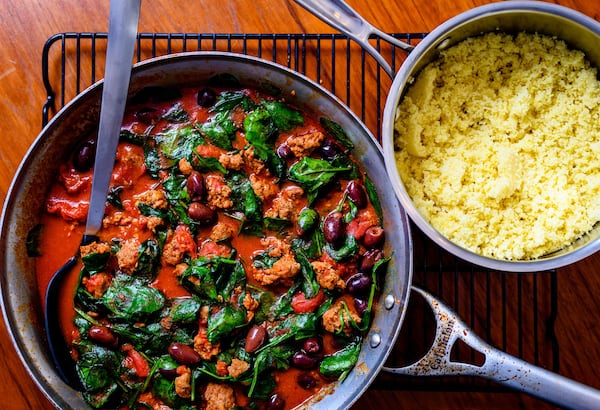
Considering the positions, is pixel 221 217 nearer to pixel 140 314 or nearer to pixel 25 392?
pixel 140 314

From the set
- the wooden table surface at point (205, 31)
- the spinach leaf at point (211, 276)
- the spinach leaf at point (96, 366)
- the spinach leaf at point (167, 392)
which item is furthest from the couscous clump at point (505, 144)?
the spinach leaf at point (96, 366)

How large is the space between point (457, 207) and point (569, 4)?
108 centimetres

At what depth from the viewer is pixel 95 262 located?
225 centimetres

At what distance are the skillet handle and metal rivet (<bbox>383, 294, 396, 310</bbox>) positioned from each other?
0.14 m

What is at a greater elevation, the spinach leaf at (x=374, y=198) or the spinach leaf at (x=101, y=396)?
the spinach leaf at (x=374, y=198)

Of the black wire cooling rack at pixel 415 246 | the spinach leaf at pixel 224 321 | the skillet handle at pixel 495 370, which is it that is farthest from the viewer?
the black wire cooling rack at pixel 415 246

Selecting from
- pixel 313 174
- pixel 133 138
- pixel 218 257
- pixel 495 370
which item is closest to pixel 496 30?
pixel 313 174

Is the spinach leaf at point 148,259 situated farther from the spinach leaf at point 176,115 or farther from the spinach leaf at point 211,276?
the spinach leaf at point 176,115

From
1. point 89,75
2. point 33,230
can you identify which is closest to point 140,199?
point 33,230

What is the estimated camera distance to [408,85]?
206 centimetres

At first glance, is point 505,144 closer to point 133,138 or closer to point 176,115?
point 176,115

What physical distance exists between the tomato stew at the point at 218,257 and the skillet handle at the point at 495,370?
0.97 feet

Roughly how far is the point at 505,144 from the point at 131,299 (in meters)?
1.46

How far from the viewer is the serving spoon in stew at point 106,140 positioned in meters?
2.00
